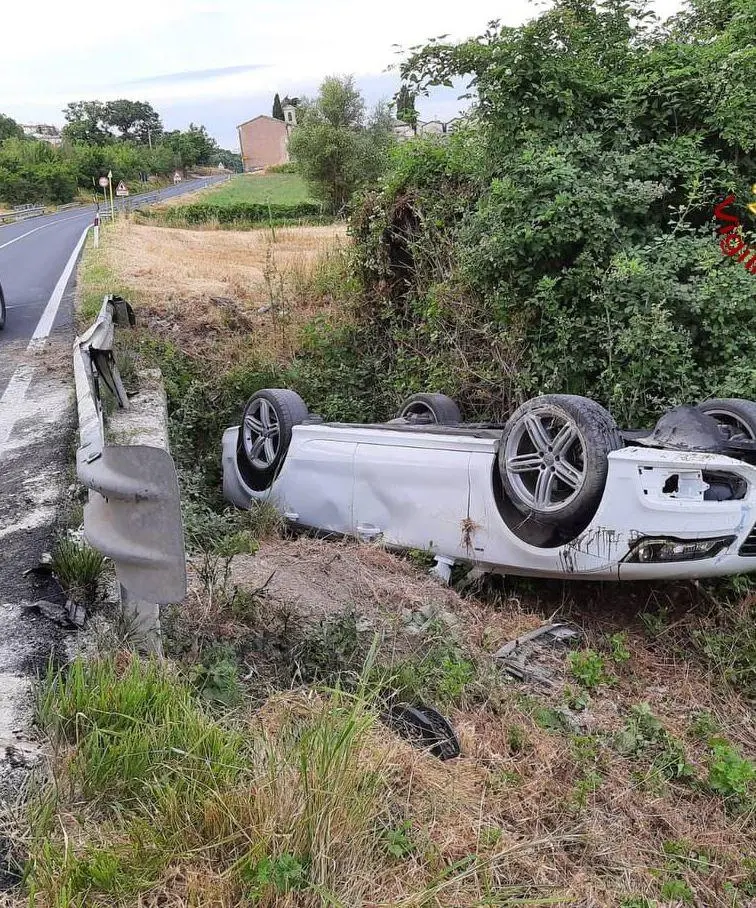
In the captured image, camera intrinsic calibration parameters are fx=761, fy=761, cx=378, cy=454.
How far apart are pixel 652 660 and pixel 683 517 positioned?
1.00 m

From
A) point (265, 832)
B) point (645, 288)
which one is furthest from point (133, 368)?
point (265, 832)

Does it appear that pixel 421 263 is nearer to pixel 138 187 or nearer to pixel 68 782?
pixel 68 782

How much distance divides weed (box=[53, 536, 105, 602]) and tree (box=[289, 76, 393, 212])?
3703 centimetres

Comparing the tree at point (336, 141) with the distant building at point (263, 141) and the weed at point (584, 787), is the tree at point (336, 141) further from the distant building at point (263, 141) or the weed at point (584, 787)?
the distant building at point (263, 141)

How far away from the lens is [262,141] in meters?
116

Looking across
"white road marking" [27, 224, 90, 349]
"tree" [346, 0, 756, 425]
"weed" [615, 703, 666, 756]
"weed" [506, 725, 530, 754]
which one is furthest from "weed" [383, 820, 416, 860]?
"white road marking" [27, 224, 90, 349]

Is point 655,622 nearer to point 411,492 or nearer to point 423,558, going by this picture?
point 423,558

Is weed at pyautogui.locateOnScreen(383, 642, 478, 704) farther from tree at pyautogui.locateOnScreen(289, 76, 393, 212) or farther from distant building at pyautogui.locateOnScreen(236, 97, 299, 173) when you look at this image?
distant building at pyautogui.locateOnScreen(236, 97, 299, 173)

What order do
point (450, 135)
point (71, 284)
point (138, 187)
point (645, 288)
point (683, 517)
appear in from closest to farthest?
point (683, 517) → point (645, 288) → point (450, 135) → point (71, 284) → point (138, 187)

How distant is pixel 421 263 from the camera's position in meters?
8.63

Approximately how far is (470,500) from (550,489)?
58 cm

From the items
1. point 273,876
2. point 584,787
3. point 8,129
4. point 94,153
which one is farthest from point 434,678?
point 8,129

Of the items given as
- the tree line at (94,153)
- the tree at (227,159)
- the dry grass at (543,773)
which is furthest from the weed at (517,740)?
the tree at (227,159)

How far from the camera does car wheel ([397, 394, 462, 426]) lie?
21.6ft
